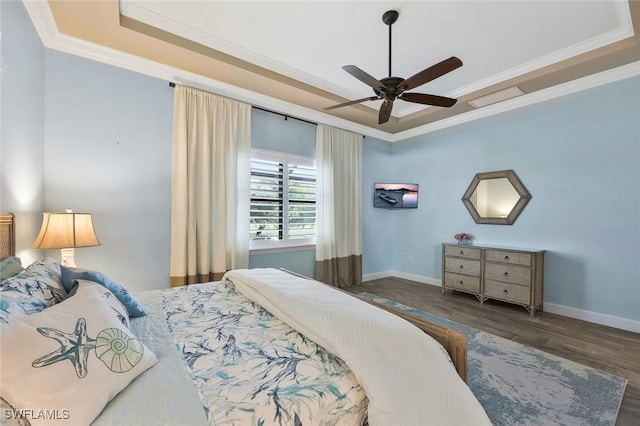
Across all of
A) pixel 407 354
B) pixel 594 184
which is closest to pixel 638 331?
pixel 594 184

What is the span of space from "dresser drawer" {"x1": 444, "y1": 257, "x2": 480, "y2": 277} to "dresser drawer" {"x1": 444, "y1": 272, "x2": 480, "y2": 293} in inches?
2.6

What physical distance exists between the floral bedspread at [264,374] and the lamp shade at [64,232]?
4.20ft

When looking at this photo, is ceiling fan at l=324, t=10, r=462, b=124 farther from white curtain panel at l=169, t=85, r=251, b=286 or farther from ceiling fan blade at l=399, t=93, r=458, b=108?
white curtain panel at l=169, t=85, r=251, b=286

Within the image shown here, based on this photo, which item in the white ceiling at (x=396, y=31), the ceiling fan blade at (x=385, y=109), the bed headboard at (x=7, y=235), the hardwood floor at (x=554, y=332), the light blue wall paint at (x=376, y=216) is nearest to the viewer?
the bed headboard at (x=7, y=235)

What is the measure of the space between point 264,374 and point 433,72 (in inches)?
95.2

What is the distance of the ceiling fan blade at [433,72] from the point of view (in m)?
2.09

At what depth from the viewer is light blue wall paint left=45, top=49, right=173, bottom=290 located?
2.53 meters

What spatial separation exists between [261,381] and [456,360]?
942mm

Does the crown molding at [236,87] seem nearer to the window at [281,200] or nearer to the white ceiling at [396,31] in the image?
the white ceiling at [396,31]

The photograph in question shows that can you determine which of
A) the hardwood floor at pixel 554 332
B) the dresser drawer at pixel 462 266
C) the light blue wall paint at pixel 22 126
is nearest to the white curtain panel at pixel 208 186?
the light blue wall paint at pixel 22 126

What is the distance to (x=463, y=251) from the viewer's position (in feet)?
13.2

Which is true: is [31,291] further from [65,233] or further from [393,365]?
[393,365]

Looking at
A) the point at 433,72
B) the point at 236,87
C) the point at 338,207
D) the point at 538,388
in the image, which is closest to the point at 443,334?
the point at 538,388

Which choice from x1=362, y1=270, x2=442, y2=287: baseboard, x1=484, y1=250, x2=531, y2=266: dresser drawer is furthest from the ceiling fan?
x1=362, y1=270, x2=442, y2=287: baseboard
